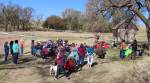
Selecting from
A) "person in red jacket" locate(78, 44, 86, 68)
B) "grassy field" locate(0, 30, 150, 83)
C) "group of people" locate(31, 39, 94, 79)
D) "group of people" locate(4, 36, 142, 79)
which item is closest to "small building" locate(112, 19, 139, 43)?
"group of people" locate(4, 36, 142, 79)

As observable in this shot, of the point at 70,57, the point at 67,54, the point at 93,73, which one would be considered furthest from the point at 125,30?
the point at 93,73

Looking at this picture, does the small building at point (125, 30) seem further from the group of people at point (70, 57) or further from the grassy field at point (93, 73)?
the grassy field at point (93, 73)

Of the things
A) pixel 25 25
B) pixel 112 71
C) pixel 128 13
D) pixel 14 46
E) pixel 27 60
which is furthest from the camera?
pixel 25 25

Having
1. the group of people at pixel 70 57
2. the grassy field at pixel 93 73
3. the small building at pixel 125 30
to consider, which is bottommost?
the grassy field at pixel 93 73

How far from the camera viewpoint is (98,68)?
25562mm

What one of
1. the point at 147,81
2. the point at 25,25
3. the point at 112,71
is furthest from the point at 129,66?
the point at 25,25

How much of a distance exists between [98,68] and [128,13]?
18.4 meters

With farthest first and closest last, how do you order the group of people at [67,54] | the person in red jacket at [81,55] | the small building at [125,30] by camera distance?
the small building at [125,30] → the person in red jacket at [81,55] → the group of people at [67,54]

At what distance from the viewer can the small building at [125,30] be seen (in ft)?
146

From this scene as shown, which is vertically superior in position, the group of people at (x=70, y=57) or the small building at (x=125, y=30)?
the small building at (x=125, y=30)

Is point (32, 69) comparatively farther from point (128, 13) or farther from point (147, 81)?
point (128, 13)

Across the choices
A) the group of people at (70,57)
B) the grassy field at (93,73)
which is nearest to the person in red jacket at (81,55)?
the group of people at (70,57)

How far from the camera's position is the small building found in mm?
44500

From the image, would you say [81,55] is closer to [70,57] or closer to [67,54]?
[70,57]
